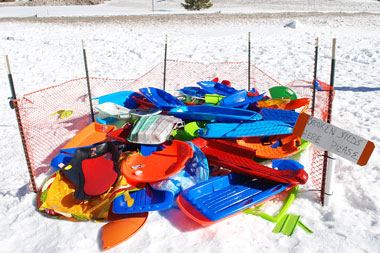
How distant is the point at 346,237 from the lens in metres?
2.66

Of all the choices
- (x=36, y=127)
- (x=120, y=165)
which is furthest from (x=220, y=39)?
(x=120, y=165)

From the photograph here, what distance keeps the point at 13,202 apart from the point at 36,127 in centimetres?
221

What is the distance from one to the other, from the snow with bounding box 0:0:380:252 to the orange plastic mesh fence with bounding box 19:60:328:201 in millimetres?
235

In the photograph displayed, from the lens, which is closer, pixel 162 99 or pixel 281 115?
pixel 281 115

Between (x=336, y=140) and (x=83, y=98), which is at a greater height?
(x=336, y=140)

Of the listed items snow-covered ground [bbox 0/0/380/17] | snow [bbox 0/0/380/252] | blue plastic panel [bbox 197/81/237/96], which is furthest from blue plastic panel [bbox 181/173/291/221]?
snow-covered ground [bbox 0/0/380/17]

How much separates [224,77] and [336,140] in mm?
4995

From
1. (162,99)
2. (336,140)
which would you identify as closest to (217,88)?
(162,99)

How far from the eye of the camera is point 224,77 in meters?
7.52

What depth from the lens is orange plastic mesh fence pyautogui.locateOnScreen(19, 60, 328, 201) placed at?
4.62 meters

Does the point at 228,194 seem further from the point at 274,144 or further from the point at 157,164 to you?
the point at 274,144

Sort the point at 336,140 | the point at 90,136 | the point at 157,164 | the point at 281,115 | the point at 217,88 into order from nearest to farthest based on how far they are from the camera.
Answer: the point at 336,140
the point at 157,164
the point at 281,115
the point at 90,136
the point at 217,88

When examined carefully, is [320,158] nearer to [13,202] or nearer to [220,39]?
[13,202]

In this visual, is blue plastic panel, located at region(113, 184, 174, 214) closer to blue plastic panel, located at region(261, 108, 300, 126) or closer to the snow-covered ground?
blue plastic panel, located at region(261, 108, 300, 126)
